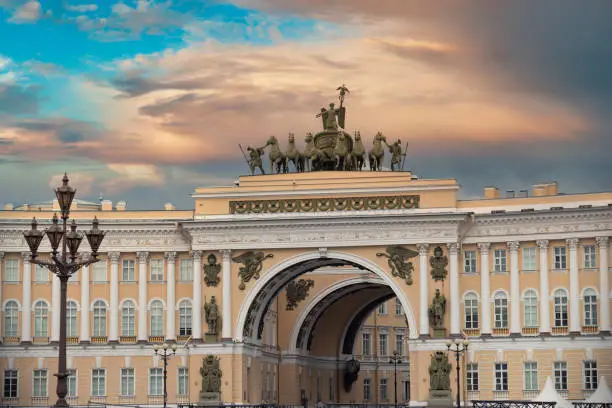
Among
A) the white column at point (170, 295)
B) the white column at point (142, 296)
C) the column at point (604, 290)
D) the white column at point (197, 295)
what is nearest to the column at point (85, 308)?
the white column at point (142, 296)

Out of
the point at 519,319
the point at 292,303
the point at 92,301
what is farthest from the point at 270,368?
the point at 519,319

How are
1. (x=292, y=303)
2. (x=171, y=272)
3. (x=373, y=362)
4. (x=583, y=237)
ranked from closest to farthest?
(x=583, y=237) → (x=171, y=272) → (x=292, y=303) → (x=373, y=362)

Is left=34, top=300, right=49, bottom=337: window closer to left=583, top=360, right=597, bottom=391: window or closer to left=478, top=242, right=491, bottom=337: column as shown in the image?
left=478, top=242, right=491, bottom=337: column

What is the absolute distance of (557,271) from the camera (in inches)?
3081

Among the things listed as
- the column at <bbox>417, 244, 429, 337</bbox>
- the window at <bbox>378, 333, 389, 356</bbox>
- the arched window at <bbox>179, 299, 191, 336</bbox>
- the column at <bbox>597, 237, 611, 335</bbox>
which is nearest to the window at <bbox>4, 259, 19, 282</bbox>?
the arched window at <bbox>179, 299, 191, 336</bbox>

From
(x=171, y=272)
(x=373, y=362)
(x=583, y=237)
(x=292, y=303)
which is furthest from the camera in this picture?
(x=373, y=362)

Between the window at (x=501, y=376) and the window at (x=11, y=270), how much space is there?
28367 mm

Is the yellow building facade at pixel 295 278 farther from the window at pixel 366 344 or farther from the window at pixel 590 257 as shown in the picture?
the window at pixel 366 344

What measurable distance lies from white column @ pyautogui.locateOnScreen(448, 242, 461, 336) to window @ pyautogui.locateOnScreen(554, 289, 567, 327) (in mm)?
5265

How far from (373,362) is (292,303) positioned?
63.3ft

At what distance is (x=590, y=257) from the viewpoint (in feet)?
254

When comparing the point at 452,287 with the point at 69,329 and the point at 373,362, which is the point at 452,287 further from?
the point at 373,362

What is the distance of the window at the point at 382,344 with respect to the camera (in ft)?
370

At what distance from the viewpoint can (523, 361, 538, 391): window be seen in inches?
3071
